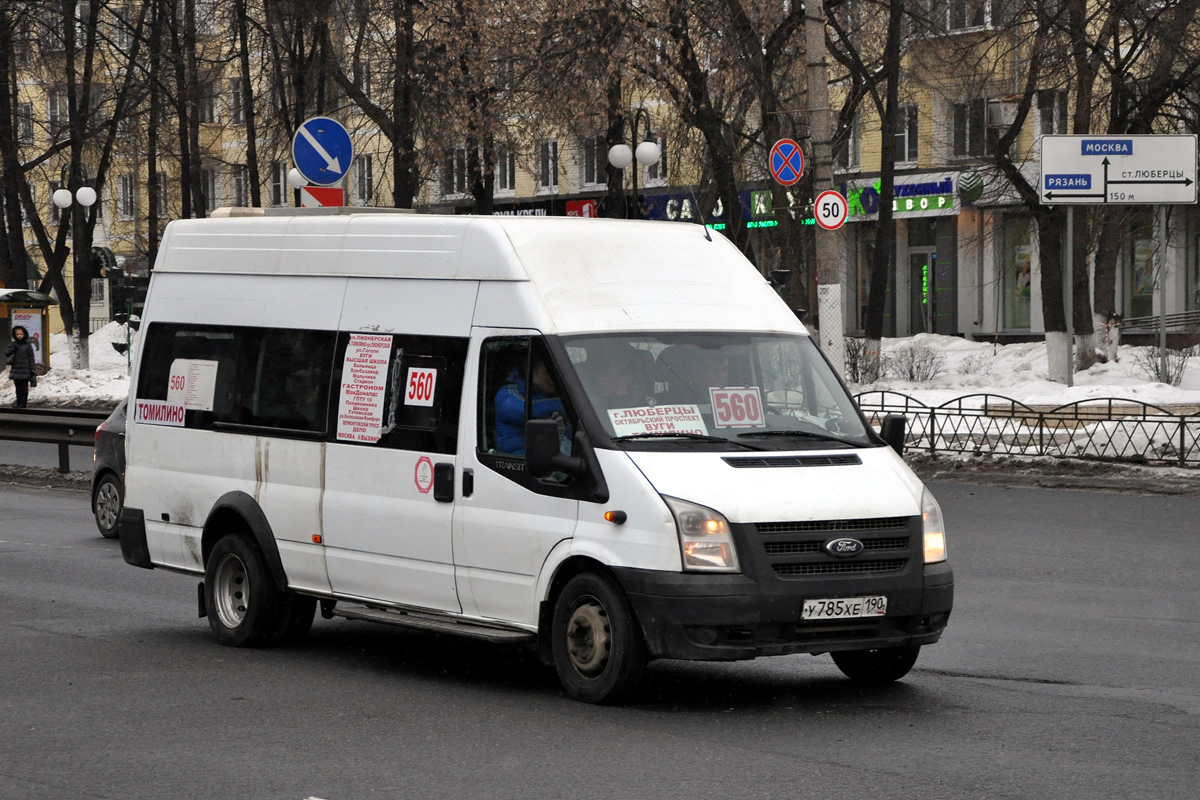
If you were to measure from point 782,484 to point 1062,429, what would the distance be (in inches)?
544

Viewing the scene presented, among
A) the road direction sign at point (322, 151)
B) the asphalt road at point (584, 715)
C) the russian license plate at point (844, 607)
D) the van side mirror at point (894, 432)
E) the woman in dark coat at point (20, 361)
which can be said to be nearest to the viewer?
the asphalt road at point (584, 715)

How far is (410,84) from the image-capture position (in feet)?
101

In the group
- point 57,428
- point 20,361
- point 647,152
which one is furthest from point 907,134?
point 57,428

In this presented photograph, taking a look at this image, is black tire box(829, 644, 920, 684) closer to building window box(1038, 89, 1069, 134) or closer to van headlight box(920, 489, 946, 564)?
van headlight box(920, 489, 946, 564)

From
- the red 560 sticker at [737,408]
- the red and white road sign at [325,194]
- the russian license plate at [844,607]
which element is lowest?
the russian license plate at [844,607]

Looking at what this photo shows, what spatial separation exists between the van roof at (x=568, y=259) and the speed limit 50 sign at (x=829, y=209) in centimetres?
969

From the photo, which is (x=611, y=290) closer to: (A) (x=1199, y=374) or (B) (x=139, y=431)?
(B) (x=139, y=431)

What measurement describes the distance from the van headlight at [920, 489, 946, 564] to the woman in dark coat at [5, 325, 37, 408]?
89.3 feet

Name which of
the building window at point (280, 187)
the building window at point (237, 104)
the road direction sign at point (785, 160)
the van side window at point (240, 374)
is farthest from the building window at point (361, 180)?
the van side window at point (240, 374)

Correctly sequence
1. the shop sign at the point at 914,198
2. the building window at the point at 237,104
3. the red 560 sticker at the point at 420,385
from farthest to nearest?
the shop sign at the point at 914,198
the building window at the point at 237,104
the red 560 sticker at the point at 420,385

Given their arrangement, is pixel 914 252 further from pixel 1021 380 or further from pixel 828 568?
pixel 828 568

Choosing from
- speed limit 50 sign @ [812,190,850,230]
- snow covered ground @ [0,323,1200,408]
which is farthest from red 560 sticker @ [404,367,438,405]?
snow covered ground @ [0,323,1200,408]

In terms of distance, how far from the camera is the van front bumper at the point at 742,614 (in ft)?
23.4

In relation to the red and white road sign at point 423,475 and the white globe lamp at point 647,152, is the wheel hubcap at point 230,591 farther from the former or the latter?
the white globe lamp at point 647,152
